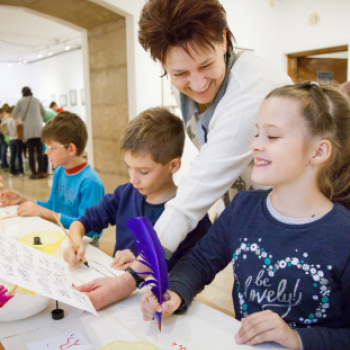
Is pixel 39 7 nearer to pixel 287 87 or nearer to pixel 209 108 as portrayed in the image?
pixel 209 108

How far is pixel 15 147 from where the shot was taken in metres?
8.44

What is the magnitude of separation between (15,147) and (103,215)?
7.59m

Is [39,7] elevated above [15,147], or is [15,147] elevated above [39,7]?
[39,7]

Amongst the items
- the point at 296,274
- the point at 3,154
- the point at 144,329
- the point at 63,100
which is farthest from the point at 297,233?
the point at 63,100

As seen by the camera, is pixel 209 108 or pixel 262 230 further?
pixel 209 108

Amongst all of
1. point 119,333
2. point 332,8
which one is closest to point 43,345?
point 119,333

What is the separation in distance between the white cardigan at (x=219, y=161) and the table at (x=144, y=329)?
0.80 feet

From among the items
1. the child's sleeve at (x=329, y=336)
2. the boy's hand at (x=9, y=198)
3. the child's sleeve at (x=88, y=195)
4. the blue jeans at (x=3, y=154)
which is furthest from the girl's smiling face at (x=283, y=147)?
the blue jeans at (x=3, y=154)

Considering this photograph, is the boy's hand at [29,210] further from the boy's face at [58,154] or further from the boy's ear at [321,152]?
the boy's ear at [321,152]

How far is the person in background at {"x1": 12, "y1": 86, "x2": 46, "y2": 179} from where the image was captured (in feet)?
25.4

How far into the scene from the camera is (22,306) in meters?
0.96

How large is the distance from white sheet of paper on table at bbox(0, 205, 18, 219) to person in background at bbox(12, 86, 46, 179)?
20.0 ft

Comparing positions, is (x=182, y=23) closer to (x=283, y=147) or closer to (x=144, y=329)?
(x=283, y=147)

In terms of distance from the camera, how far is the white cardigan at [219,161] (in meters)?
1.15
